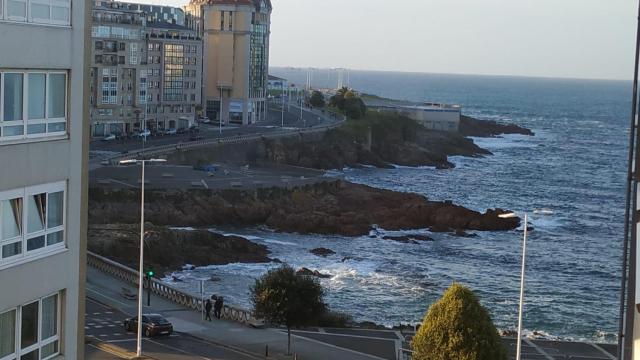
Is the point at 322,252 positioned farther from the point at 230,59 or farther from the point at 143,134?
the point at 230,59

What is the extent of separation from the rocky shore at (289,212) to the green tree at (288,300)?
3477cm

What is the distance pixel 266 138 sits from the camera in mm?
98188

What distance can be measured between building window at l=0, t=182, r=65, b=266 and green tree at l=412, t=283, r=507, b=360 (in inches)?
512

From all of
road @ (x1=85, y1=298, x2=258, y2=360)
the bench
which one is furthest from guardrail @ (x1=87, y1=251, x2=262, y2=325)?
road @ (x1=85, y1=298, x2=258, y2=360)

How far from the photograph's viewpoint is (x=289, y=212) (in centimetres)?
7162

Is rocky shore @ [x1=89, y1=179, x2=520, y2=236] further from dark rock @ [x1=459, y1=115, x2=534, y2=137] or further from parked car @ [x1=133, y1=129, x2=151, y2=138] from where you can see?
dark rock @ [x1=459, y1=115, x2=534, y2=137]

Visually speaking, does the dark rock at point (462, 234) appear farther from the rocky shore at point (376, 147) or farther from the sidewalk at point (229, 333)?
the sidewalk at point (229, 333)

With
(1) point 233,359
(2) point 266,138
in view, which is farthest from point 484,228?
(1) point 233,359

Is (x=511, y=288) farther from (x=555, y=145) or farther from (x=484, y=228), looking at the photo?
(x=555, y=145)

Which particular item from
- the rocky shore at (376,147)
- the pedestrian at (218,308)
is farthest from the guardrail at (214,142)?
the pedestrian at (218,308)

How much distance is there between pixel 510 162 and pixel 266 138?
115 feet

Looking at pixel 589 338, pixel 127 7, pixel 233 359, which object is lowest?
pixel 589 338

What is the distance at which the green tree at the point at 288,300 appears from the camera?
28.2 meters

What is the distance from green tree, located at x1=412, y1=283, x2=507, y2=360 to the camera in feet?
69.2
